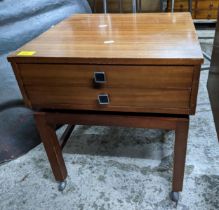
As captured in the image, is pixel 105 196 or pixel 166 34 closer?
pixel 166 34

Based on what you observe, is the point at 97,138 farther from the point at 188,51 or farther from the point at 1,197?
the point at 188,51

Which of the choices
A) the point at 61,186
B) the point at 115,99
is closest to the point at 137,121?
the point at 115,99

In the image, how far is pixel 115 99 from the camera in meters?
0.78

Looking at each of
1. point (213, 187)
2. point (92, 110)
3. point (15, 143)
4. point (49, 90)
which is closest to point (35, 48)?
point (49, 90)

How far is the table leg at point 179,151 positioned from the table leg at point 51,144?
0.48 metres

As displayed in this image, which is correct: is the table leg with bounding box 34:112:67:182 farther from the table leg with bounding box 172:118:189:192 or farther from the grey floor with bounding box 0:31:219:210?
the table leg with bounding box 172:118:189:192

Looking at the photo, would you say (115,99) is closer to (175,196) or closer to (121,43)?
(121,43)

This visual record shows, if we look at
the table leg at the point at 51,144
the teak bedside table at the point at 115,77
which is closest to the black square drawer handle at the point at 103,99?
the teak bedside table at the point at 115,77

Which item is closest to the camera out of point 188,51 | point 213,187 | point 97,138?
point 188,51

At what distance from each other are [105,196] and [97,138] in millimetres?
407

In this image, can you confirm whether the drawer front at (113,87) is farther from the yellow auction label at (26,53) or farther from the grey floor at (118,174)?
the grey floor at (118,174)

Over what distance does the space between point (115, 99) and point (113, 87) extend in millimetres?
46

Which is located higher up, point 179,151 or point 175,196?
point 179,151

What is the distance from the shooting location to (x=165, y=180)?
1122 millimetres
